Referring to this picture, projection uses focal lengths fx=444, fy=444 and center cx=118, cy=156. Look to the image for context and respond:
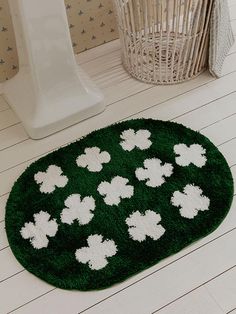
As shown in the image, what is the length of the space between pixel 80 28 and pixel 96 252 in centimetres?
116

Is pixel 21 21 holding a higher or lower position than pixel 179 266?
higher

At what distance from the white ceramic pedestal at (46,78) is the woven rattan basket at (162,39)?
252 mm

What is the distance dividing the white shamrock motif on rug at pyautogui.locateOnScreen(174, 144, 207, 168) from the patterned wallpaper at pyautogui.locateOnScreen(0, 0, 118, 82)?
2.63ft

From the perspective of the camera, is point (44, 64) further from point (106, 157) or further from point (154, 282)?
point (154, 282)

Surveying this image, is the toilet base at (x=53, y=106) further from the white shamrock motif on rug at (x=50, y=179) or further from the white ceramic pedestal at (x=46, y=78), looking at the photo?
the white shamrock motif on rug at (x=50, y=179)

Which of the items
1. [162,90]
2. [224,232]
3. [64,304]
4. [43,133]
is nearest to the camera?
[64,304]

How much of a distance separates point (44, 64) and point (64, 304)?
887 millimetres

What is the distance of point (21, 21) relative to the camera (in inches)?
62.9

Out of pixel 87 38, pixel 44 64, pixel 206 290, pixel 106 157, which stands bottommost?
pixel 206 290

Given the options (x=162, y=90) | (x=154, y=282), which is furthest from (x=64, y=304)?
(x=162, y=90)

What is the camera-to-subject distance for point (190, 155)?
1.71 meters

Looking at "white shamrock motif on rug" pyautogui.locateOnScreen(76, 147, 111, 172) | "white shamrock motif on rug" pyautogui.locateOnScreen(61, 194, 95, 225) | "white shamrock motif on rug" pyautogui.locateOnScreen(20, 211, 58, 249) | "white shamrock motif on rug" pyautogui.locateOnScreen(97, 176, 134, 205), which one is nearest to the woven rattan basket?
"white shamrock motif on rug" pyautogui.locateOnScreen(76, 147, 111, 172)

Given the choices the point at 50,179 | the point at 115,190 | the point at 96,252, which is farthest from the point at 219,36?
the point at 96,252

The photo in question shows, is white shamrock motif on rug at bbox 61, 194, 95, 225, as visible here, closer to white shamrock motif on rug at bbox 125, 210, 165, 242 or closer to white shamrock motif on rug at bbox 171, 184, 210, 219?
white shamrock motif on rug at bbox 125, 210, 165, 242
